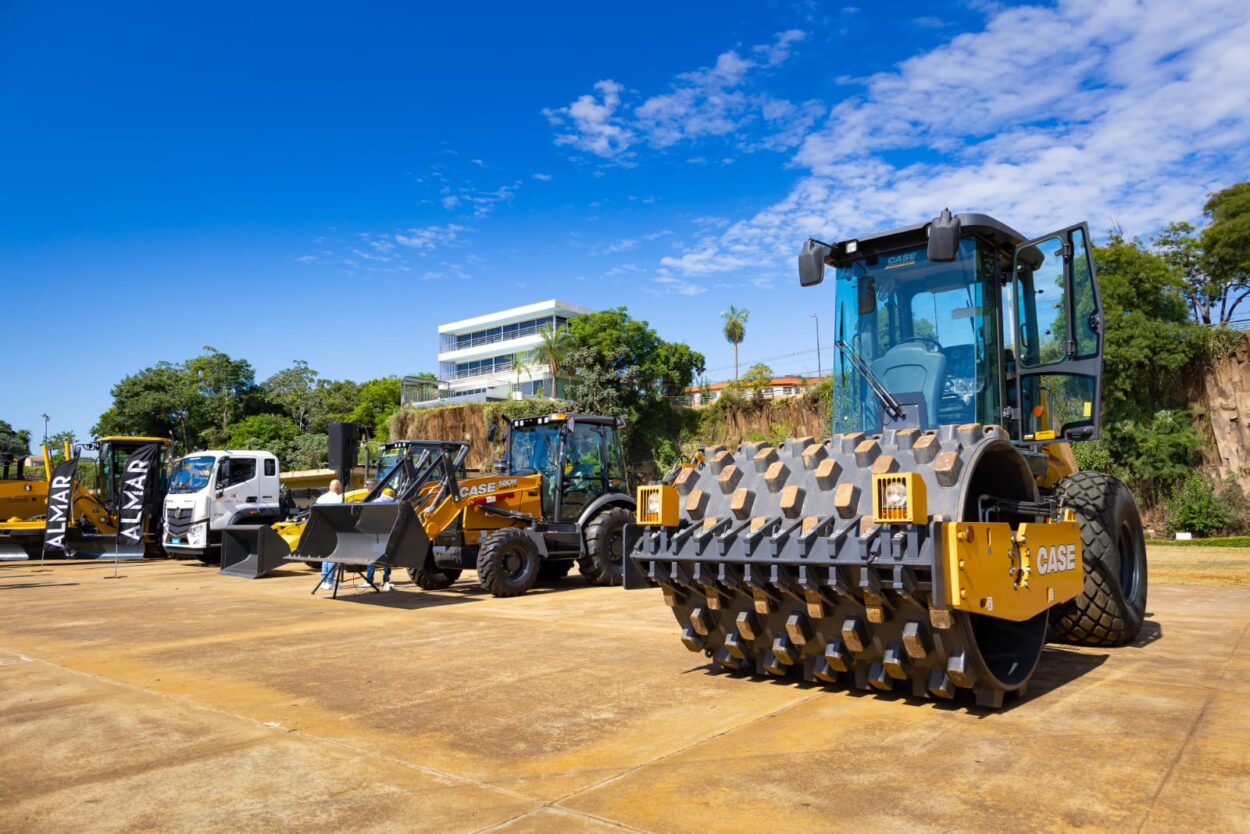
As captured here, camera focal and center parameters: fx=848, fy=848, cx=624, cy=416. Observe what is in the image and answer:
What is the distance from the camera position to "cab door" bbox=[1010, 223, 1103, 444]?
5.60m

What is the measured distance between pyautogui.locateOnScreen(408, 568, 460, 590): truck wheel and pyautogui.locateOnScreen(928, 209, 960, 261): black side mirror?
8012 mm

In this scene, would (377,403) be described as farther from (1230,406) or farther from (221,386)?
(1230,406)

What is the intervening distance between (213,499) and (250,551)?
3.91 meters

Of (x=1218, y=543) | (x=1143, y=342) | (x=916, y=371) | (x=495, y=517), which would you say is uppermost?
(x=1143, y=342)

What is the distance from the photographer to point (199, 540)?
16891mm

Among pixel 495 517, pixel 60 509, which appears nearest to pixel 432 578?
pixel 495 517

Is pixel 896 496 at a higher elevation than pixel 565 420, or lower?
lower

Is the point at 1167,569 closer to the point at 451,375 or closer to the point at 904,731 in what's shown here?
the point at 904,731

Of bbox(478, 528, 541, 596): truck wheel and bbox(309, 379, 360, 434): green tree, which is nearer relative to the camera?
bbox(478, 528, 541, 596): truck wheel

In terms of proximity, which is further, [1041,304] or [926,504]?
[1041,304]

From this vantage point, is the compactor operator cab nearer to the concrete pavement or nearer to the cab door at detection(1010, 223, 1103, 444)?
the cab door at detection(1010, 223, 1103, 444)

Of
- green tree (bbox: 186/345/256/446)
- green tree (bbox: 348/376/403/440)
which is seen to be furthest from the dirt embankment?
green tree (bbox: 186/345/256/446)

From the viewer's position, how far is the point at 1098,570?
19.0 feet

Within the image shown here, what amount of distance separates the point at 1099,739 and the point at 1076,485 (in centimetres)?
270
